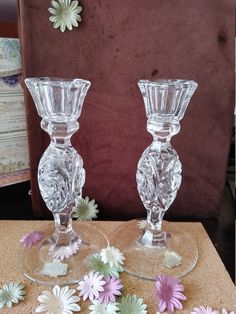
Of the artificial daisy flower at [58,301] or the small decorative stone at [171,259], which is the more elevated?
the small decorative stone at [171,259]

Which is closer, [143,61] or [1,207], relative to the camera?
[143,61]

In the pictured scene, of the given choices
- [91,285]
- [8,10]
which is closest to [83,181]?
[91,285]

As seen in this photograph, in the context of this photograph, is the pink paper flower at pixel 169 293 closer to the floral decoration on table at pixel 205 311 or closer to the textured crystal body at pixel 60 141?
the floral decoration on table at pixel 205 311

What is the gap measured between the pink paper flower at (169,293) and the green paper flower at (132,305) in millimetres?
24

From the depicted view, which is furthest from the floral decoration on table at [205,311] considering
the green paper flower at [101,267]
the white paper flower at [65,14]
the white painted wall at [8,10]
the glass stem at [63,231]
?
the white painted wall at [8,10]

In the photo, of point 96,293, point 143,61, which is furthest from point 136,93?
point 96,293

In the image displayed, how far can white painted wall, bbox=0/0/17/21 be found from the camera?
51 cm

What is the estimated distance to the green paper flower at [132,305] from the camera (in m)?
0.33

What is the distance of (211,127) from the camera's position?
0.49 meters

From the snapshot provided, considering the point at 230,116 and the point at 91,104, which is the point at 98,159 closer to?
the point at 91,104

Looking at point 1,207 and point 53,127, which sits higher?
point 53,127

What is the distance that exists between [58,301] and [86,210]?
20 cm

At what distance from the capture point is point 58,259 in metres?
0.42

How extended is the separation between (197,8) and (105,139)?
0.85ft
